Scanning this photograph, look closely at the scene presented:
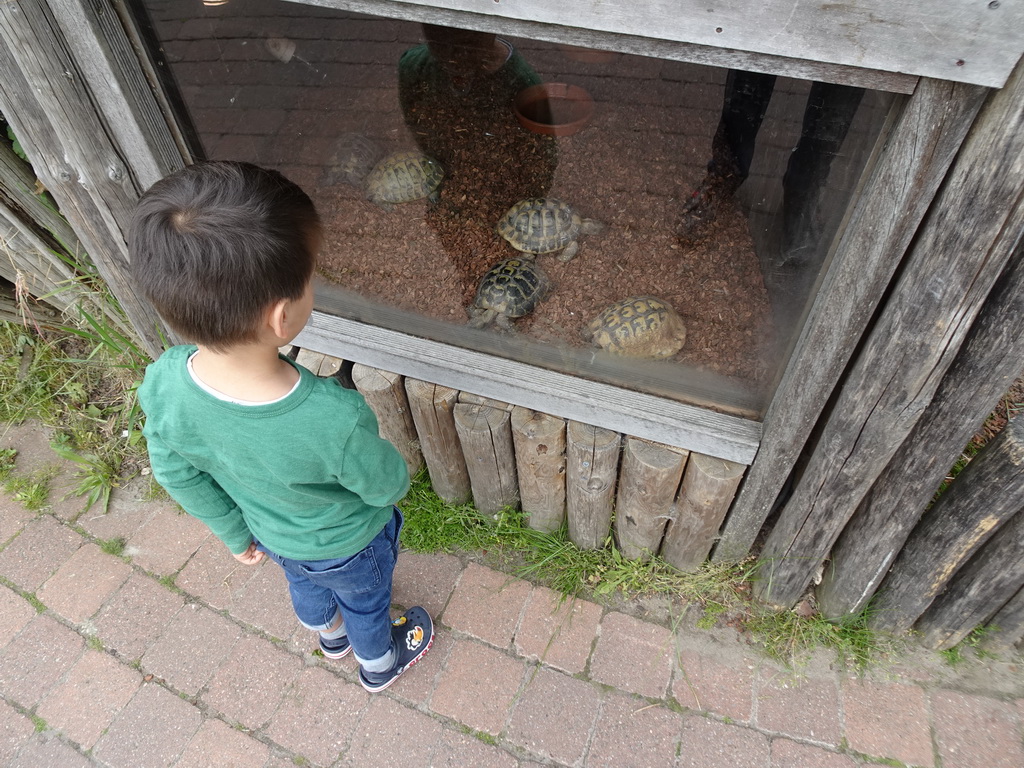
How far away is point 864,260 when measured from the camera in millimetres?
1235

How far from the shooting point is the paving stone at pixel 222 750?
1.85m

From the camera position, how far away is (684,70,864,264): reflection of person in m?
1.17

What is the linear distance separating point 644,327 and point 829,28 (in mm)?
845

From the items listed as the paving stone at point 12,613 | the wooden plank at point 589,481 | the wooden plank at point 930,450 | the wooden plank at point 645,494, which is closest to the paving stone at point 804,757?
the wooden plank at point 930,450

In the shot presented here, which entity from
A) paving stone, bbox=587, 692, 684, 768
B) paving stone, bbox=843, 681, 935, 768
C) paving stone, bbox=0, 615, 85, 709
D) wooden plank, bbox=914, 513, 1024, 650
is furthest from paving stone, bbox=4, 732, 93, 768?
wooden plank, bbox=914, 513, 1024, 650

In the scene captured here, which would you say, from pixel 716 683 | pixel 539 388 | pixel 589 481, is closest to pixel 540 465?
pixel 589 481

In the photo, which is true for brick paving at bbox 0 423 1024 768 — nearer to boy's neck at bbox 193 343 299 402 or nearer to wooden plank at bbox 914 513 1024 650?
wooden plank at bbox 914 513 1024 650

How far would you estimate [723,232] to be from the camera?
61.0 inches

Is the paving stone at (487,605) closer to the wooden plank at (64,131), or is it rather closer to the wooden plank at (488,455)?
the wooden plank at (488,455)

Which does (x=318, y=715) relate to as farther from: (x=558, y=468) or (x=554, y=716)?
(x=558, y=468)

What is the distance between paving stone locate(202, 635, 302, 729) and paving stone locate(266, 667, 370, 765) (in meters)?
0.04

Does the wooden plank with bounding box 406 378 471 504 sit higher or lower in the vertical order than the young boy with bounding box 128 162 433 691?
lower

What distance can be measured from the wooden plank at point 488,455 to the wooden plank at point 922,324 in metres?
0.87

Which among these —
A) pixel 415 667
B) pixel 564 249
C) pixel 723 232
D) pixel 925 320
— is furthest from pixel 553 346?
pixel 415 667
